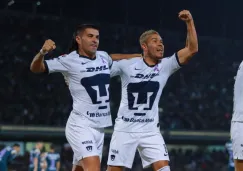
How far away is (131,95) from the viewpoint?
22.3 feet

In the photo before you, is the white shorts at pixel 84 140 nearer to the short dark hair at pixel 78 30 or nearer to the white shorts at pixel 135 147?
the white shorts at pixel 135 147

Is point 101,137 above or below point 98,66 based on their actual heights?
below

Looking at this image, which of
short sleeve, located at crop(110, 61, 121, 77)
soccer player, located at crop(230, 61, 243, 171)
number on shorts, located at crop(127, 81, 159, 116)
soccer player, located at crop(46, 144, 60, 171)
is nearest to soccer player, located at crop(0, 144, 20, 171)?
soccer player, located at crop(46, 144, 60, 171)

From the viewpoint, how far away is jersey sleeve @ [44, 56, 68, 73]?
6272mm

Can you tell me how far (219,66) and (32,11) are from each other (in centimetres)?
1038

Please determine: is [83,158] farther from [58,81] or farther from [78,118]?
[58,81]

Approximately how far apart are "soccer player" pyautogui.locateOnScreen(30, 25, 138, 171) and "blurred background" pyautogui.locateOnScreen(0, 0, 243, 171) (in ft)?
55.8

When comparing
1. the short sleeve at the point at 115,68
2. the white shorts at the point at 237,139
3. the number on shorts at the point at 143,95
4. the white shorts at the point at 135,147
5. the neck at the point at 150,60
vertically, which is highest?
the neck at the point at 150,60

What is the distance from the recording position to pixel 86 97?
6.37m

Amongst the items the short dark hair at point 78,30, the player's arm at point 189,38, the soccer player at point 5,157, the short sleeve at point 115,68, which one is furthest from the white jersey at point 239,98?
the soccer player at point 5,157

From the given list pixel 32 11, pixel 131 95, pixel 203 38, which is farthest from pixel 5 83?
pixel 131 95

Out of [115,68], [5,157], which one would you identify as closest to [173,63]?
[115,68]

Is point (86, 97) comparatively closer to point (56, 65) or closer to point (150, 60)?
point (56, 65)

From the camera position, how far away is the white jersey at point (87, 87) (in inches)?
250
